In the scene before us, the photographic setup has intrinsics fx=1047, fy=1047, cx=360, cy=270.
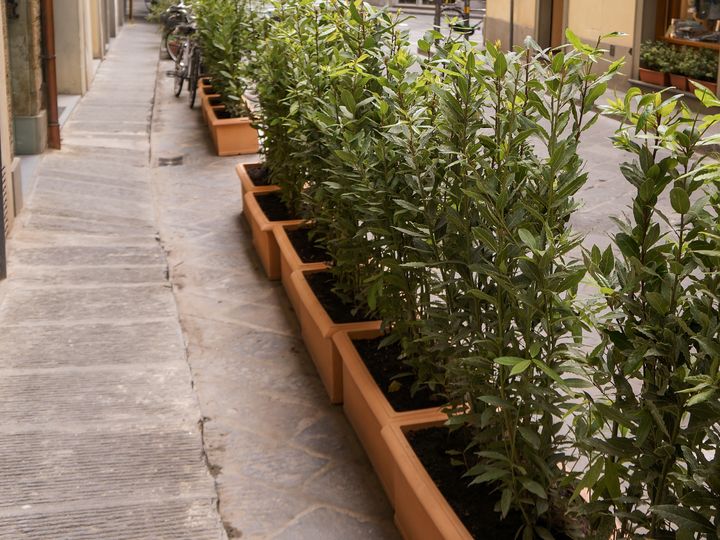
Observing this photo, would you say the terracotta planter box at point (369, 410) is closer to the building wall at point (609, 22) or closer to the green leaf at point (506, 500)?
the green leaf at point (506, 500)

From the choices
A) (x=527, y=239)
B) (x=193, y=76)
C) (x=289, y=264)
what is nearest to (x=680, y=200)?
(x=527, y=239)

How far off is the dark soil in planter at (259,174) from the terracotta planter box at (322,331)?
2365 millimetres

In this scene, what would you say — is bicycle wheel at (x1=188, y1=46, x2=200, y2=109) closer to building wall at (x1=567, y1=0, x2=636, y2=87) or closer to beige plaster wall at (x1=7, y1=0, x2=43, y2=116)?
beige plaster wall at (x1=7, y1=0, x2=43, y2=116)

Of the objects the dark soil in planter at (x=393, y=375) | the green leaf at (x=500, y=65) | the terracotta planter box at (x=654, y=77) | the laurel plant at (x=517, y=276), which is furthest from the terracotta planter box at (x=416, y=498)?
the terracotta planter box at (x=654, y=77)

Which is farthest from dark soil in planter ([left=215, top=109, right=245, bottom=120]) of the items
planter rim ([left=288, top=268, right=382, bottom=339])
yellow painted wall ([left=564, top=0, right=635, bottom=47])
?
yellow painted wall ([left=564, top=0, right=635, bottom=47])

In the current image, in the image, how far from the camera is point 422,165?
4062 mm

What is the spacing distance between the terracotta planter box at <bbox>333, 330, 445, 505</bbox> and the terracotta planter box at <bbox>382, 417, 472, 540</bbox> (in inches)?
2.1

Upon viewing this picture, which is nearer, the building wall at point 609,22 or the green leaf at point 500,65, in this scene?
the green leaf at point 500,65

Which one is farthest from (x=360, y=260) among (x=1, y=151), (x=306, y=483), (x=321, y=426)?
(x=1, y=151)

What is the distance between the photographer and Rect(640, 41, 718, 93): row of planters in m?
15.3

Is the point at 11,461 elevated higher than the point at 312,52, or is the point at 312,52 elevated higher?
the point at 312,52

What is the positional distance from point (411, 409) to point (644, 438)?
1.93 meters

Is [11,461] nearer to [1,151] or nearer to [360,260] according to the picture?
[360,260]

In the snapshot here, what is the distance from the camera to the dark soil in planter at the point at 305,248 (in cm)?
639
